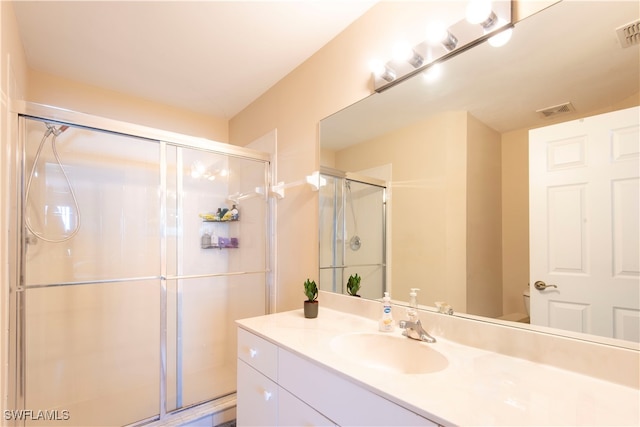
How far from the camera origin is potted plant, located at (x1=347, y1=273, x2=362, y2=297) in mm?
1580

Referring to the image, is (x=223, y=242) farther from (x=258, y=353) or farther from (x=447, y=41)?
(x=447, y=41)

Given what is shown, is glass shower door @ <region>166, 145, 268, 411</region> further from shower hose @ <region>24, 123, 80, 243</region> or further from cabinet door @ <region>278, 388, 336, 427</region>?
cabinet door @ <region>278, 388, 336, 427</region>

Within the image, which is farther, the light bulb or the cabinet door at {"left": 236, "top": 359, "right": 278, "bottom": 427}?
the cabinet door at {"left": 236, "top": 359, "right": 278, "bottom": 427}

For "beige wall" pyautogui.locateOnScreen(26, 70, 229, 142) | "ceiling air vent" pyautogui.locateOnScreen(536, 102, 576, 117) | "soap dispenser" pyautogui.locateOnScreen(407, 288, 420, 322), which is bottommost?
"soap dispenser" pyautogui.locateOnScreen(407, 288, 420, 322)

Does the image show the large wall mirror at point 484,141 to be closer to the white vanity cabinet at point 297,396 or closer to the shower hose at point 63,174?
the white vanity cabinet at point 297,396

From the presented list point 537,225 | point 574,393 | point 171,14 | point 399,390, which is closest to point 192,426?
point 399,390

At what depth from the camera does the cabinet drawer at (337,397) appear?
2.49ft

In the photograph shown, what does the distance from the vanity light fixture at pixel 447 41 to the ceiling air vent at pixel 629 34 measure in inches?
12.2

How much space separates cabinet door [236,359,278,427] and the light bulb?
61.1 inches

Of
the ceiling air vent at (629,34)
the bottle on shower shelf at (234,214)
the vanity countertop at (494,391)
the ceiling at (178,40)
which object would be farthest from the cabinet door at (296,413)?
the ceiling at (178,40)

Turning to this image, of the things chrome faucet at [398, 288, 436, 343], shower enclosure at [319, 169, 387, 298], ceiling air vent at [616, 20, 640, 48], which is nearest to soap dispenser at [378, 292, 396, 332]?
chrome faucet at [398, 288, 436, 343]

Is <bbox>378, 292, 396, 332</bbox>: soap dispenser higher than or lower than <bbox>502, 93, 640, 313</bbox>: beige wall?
lower

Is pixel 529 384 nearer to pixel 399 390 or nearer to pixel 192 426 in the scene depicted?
pixel 399 390

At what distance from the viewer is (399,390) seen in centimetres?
77
